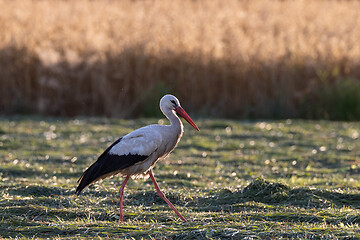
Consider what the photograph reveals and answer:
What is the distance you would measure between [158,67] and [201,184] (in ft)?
30.1

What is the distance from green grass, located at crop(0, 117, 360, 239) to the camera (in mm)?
6641

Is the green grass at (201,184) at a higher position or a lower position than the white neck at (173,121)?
lower

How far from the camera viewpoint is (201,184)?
9969 mm

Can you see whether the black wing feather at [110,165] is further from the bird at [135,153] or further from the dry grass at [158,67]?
the dry grass at [158,67]

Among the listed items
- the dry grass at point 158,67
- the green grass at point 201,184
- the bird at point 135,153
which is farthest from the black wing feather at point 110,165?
the dry grass at point 158,67

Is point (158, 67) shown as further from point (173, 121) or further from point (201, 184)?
point (173, 121)

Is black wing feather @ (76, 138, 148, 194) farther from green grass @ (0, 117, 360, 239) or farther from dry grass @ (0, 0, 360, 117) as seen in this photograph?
dry grass @ (0, 0, 360, 117)

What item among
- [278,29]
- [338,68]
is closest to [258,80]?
[338,68]

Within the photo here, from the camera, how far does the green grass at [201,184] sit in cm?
664

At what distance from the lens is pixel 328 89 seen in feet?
60.1

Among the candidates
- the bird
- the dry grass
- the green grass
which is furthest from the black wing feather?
the dry grass

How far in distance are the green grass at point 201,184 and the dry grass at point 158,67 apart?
1.24 meters

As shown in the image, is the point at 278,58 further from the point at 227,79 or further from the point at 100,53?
the point at 100,53

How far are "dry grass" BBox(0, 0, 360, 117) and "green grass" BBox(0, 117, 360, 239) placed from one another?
1.24 metres
